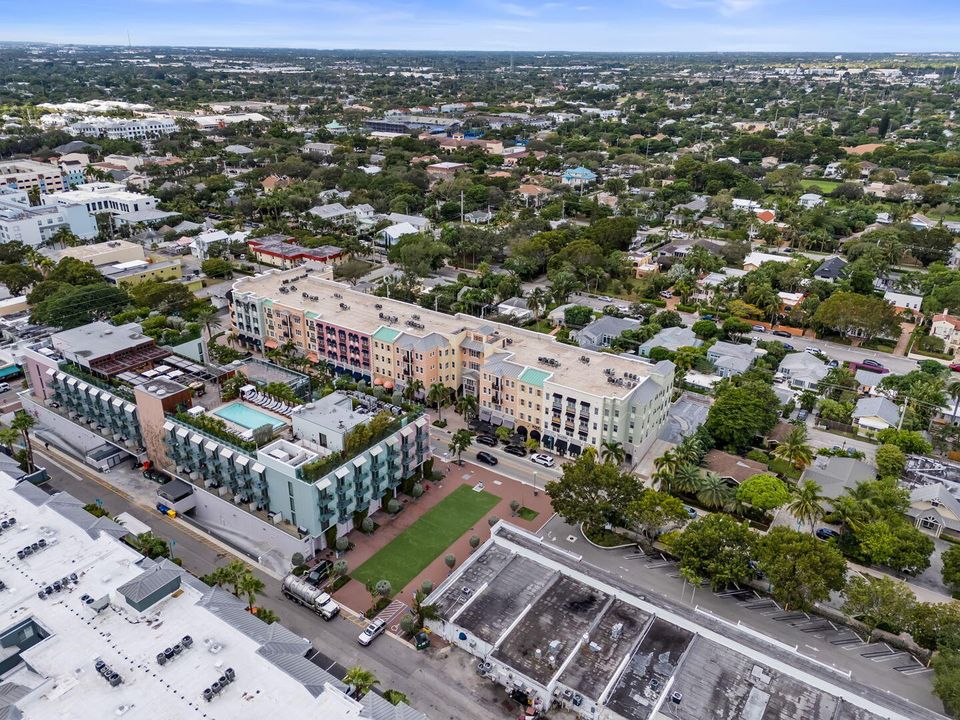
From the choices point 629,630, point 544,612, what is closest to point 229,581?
point 544,612

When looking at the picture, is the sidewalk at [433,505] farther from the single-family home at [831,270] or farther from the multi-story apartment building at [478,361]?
the single-family home at [831,270]

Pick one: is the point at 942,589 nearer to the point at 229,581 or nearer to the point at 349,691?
the point at 349,691

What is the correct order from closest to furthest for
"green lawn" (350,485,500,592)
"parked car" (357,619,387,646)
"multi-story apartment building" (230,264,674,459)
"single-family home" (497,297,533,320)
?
1. "parked car" (357,619,387,646)
2. "green lawn" (350,485,500,592)
3. "multi-story apartment building" (230,264,674,459)
4. "single-family home" (497,297,533,320)

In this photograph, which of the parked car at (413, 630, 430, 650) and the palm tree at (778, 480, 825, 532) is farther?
the palm tree at (778, 480, 825, 532)

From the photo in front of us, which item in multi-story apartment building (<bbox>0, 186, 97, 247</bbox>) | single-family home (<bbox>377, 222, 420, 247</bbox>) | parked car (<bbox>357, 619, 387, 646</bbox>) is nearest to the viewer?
parked car (<bbox>357, 619, 387, 646</bbox>)

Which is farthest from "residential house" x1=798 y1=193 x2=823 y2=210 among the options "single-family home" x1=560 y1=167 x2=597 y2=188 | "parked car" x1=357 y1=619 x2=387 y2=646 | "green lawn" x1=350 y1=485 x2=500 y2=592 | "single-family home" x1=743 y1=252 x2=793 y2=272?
"parked car" x1=357 y1=619 x2=387 y2=646

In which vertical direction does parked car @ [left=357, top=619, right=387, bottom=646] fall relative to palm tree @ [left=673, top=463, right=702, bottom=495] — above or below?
below

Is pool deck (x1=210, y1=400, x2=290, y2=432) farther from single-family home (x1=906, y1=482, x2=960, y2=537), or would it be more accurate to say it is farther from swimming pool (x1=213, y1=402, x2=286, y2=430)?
single-family home (x1=906, y1=482, x2=960, y2=537)
